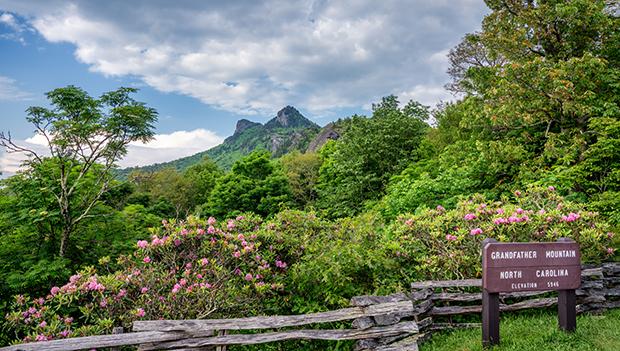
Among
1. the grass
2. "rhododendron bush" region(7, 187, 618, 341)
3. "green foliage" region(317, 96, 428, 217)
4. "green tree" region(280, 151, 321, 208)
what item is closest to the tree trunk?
"rhododendron bush" region(7, 187, 618, 341)

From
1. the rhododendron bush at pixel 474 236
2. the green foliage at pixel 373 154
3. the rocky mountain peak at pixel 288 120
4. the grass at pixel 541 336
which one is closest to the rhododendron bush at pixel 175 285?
the rhododendron bush at pixel 474 236

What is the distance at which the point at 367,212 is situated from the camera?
1018 cm

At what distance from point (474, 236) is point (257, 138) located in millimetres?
148172

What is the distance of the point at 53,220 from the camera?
484 inches

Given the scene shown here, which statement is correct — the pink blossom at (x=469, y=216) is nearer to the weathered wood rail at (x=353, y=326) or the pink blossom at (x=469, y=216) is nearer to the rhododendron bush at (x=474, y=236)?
the rhododendron bush at (x=474, y=236)

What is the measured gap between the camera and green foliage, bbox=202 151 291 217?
28.3 meters

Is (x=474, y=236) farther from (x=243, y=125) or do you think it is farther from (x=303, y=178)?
(x=243, y=125)

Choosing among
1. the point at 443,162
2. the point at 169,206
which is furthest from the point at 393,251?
the point at 169,206

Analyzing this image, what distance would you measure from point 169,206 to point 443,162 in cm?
2412

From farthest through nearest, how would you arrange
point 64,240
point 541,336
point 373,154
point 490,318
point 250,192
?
1. point 250,192
2. point 373,154
3. point 64,240
4. point 541,336
5. point 490,318

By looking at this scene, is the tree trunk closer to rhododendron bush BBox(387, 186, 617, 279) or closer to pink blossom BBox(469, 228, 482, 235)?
rhododendron bush BBox(387, 186, 617, 279)

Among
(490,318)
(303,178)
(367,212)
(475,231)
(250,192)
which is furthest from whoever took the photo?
(303,178)

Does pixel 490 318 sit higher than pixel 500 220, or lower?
lower

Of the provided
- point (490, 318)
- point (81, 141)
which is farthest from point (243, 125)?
point (490, 318)
